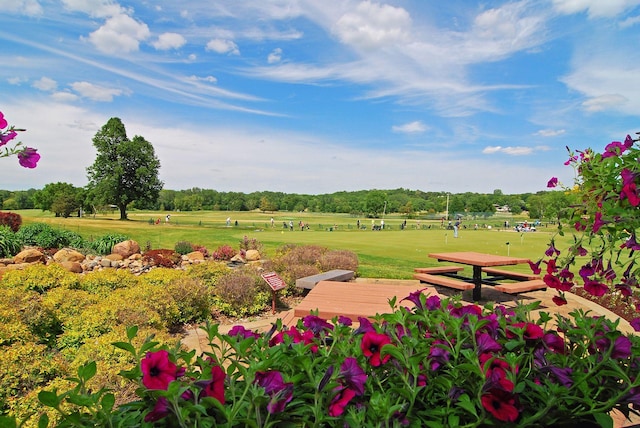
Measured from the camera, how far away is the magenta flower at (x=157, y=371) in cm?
121

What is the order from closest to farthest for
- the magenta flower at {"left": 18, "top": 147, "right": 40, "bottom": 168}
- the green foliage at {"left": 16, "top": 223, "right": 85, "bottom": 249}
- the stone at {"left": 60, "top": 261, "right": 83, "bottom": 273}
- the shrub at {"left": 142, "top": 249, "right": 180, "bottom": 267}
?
the magenta flower at {"left": 18, "top": 147, "right": 40, "bottom": 168}
the stone at {"left": 60, "top": 261, "right": 83, "bottom": 273}
the shrub at {"left": 142, "top": 249, "right": 180, "bottom": 267}
the green foliage at {"left": 16, "top": 223, "right": 85, "bottom": 249}

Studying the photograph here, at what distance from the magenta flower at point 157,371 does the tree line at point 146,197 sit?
182 centimetres

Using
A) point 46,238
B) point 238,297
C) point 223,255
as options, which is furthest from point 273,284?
point 46,238

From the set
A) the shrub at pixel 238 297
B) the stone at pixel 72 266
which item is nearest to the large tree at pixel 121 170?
the stone at pixel 72 266

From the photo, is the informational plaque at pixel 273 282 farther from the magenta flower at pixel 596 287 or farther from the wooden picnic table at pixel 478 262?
the magenta flower at pixel 596 287

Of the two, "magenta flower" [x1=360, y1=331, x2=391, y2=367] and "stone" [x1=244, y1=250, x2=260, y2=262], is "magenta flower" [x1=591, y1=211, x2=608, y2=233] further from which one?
"stone" [x1=244, y1=250, x2=260, y2=262]

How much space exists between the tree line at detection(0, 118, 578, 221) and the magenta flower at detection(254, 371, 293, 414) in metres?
1.52

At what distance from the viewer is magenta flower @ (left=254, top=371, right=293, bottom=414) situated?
3.87 ft

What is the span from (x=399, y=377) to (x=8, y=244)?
1377 centimetres

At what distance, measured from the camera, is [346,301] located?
462cm

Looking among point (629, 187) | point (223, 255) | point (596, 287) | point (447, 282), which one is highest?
point (629, 187)

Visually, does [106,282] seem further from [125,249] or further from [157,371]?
[125,249]

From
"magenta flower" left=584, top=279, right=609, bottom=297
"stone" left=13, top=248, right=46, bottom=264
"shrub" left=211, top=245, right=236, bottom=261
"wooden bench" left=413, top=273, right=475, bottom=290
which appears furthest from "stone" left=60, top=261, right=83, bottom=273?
"magenta flower" left=584, top=279, right=609, bottom=297

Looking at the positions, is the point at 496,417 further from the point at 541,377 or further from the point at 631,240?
the point at 631,240
